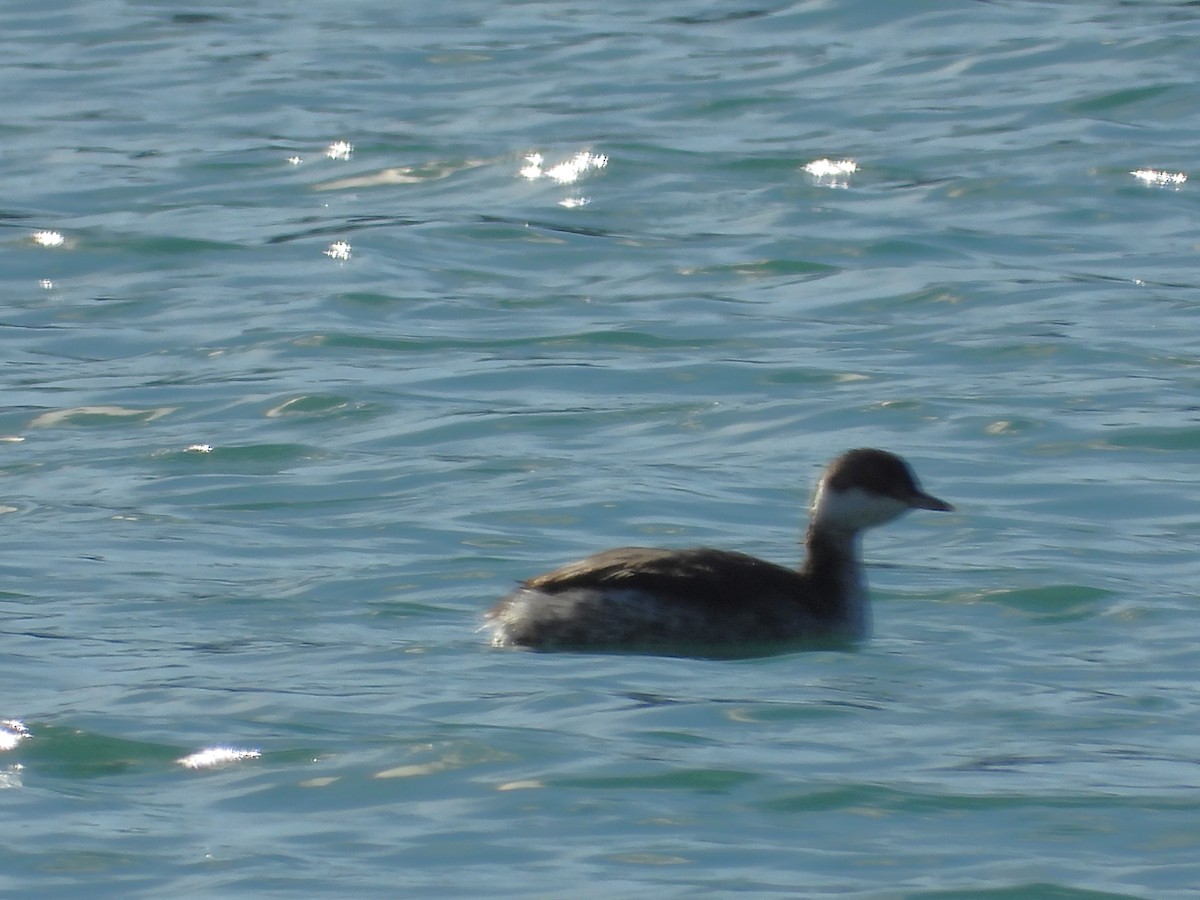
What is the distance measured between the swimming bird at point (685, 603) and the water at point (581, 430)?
13cm

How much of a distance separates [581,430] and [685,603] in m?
3.37

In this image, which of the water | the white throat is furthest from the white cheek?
the water

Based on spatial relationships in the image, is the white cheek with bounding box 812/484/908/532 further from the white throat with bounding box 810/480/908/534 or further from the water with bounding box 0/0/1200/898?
the water with bounding box 0/0/1200/898

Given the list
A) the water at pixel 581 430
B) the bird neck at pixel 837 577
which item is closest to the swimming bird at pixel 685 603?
the bird neck at pixel 837 577

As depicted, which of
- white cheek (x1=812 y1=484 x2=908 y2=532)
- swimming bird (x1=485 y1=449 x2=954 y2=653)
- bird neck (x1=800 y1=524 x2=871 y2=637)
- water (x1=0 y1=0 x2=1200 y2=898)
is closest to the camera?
water (x1=0 y1=0 x2=1200 y2=898)

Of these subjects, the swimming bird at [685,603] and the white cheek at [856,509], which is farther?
the white cheek at [856,509]

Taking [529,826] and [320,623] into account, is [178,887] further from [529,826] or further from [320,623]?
[320,623]

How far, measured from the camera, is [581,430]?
40.7 ft

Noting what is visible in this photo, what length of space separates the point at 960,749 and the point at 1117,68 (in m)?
13.1

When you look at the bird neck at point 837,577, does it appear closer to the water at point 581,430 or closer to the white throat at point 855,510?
the white throat at point 855,510

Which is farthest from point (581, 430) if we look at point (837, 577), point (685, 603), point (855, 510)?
point (685, 603)

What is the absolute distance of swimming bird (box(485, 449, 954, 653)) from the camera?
9.00 meters

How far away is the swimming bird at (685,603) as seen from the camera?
29.5 feet

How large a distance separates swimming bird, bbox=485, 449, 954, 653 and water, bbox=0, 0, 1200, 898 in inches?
5.0
